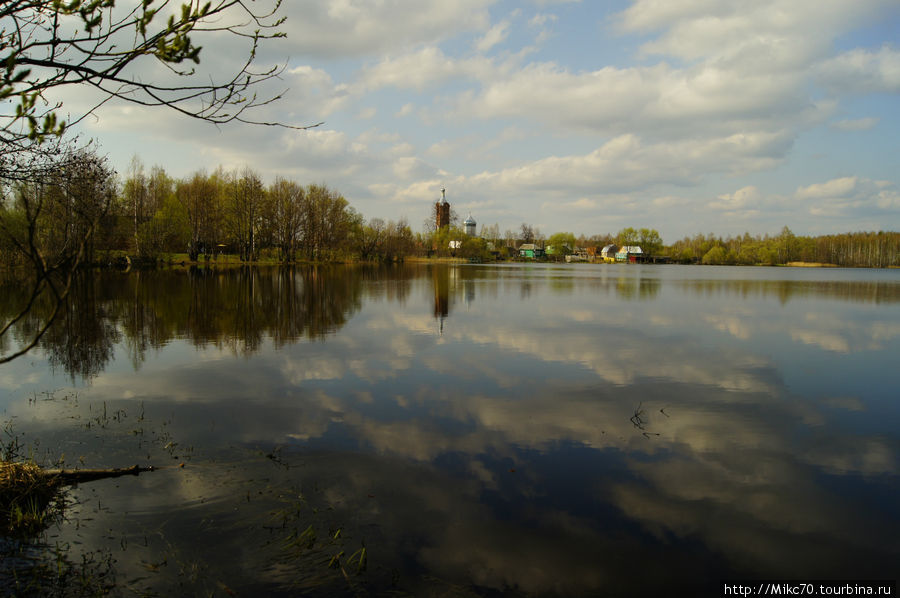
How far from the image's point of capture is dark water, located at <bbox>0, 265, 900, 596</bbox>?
17.5ft

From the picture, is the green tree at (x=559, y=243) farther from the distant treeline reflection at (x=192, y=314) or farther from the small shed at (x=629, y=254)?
the distant treeline reflection at (x=192, y=314)

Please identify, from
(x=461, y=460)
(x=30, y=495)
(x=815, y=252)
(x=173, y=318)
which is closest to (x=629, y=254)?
(x=815, y=252)

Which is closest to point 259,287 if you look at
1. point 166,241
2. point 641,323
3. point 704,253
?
point 641,323

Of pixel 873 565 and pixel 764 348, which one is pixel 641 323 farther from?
pixel 873 565

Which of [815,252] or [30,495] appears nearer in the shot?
[30,495]

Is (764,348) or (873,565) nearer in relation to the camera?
(873,565)

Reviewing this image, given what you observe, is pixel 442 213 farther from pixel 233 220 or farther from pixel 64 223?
pixel 64 223

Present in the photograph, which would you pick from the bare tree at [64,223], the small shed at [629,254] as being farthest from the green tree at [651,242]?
the bare tree at [64,223]

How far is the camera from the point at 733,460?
8047 millimetres

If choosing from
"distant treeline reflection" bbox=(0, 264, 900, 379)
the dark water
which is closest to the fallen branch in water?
the dark water

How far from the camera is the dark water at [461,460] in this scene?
5.33m

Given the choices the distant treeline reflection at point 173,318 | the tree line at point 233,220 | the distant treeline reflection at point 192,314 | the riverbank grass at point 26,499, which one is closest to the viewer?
the riverbank grass at point 26,499

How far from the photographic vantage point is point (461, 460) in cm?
775

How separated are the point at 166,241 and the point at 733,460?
74.5 m
